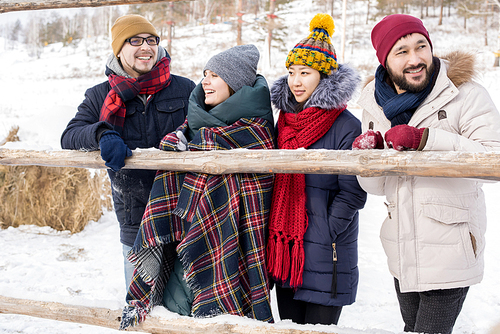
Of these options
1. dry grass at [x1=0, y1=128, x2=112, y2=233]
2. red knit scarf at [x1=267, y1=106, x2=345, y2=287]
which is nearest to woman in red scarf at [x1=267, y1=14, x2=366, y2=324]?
red knit scarf at [x1=267, y1=106, x2=345, y2=287]

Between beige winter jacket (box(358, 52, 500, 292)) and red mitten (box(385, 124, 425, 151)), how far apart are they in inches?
2.3

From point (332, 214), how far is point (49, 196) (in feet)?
14.3

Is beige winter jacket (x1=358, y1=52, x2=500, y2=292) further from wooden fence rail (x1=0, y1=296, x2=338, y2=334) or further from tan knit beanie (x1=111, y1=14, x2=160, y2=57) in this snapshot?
tan knit beanie (x1=111, y1=14, x2=160, y2=57)

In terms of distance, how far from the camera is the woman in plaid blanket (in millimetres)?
1900

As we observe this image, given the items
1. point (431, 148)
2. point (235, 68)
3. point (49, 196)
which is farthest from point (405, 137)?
point (49, 196)

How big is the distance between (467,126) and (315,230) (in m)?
0.87

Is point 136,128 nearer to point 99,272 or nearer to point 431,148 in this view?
point 431,148

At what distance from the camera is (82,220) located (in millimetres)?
5102

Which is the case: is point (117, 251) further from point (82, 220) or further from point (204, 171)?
point (204, 171)

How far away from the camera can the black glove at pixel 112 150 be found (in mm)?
1914

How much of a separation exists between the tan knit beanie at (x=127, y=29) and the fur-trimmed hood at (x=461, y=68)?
1729mm

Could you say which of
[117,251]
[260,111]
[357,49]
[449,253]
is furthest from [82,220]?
[357,49]

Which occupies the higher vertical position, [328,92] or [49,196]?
[328,92]

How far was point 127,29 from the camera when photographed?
2240 mm
